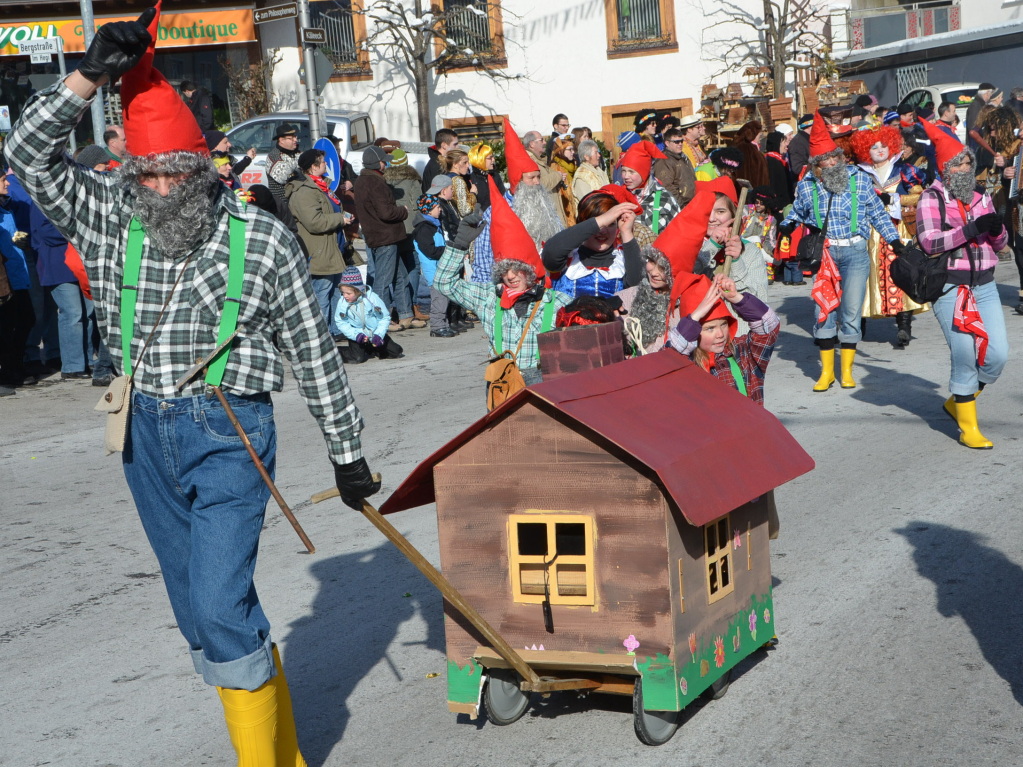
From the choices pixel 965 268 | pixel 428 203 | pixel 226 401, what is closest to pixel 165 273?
pixel 226 401

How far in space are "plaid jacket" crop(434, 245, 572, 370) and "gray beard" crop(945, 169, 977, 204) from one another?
9.97 feet

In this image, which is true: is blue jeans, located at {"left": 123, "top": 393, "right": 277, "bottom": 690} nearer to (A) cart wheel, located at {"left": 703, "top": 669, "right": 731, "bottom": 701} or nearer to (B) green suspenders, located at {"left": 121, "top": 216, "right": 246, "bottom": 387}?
(B) green suspenders, located at {"left": 121, "top": 216, "right": 246, "bottom": 387}

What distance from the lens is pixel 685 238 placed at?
5.78 m

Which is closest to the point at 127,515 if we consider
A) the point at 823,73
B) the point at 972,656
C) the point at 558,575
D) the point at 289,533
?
the point at 289,533

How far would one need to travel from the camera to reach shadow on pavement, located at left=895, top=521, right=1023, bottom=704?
4.68 m

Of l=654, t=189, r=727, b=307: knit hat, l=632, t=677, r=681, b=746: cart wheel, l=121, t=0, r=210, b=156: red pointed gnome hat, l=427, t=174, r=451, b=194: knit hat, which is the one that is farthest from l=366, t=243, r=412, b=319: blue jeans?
l=121, t=0, r=210, b=156: red pointed gnome hat

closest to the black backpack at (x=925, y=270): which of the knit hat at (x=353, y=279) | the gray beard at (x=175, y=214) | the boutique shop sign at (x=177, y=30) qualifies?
the gray beard at (x=175, y=214)

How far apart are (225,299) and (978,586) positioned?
3646 mm

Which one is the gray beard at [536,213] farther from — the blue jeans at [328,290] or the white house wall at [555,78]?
the white house wall at [555,78]

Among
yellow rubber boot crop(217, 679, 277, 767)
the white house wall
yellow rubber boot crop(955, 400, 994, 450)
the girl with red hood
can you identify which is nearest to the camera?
yellow rubber boot crop(217, 679, 277, 767)

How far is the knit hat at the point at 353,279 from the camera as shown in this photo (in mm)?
11641

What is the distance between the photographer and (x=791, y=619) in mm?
5125

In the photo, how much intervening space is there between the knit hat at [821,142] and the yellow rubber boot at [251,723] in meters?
7.06

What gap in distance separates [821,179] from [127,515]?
5.72 metres
